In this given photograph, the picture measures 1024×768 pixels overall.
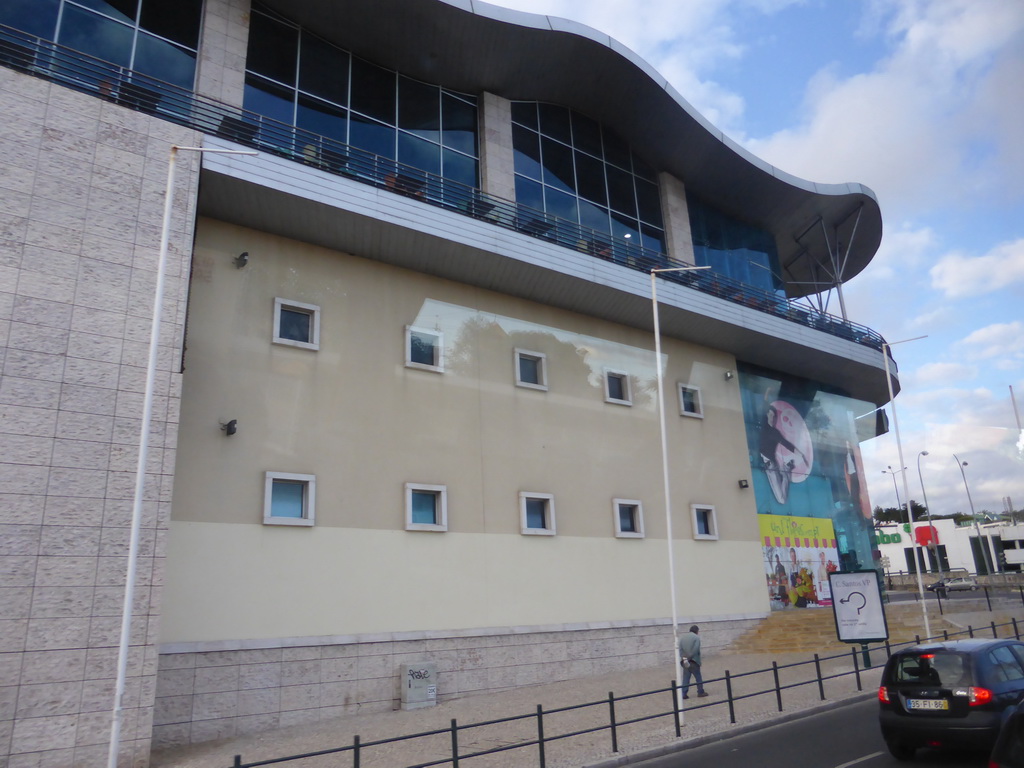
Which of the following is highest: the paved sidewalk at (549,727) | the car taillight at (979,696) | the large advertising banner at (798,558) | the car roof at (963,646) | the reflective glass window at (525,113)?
the reflective glass window at (525,113)

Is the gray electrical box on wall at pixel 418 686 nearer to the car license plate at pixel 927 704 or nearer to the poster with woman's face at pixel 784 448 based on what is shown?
the car license plate at pixel 927 704

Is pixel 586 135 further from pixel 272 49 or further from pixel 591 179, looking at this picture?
pixel 272 49

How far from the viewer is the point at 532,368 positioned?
2338cm

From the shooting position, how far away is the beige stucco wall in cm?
1655

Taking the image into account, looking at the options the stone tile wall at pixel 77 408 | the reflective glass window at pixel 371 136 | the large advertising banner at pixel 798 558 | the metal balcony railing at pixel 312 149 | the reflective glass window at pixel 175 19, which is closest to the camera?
the stone tile wall at pixel 77 408

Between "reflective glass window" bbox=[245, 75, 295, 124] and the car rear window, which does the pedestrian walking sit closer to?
the car rear window

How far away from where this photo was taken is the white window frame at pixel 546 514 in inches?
831

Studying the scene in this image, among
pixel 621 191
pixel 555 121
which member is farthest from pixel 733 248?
pixel 555 121

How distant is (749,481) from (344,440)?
53.9 ft

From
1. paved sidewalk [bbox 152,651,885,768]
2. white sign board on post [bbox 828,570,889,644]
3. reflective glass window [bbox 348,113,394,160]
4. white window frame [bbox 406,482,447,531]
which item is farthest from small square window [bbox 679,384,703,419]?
reflective glass window [bbox 348,113,394,160]

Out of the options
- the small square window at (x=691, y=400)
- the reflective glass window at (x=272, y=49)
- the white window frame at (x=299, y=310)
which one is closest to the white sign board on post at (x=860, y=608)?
the small square window at (x=691, y=400)

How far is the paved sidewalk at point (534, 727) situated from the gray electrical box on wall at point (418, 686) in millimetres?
262

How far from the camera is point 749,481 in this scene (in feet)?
93.1

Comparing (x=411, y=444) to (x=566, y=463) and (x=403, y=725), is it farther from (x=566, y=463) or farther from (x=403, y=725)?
(x=403, y=725)
